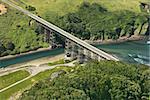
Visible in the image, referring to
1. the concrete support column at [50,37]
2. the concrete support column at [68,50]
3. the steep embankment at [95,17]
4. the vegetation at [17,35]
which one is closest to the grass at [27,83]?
the concrete support column at [68,50]

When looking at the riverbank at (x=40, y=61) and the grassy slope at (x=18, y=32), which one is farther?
the grassy slope at (x=18, y=32)

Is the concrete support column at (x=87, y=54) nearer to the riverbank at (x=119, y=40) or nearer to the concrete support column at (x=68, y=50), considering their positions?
the concrete support column at (x=68, y=50)

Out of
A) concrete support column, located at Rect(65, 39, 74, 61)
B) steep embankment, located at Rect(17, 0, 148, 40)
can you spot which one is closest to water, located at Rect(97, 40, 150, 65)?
steep embankment, located at Rect(17, 0, 148, 40)

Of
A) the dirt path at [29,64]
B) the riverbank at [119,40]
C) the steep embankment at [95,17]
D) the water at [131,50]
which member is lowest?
the dirt path at [29,64]

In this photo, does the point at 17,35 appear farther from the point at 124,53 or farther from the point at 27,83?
the point at 27,83

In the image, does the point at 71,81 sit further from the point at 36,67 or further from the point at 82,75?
the point at 36,67

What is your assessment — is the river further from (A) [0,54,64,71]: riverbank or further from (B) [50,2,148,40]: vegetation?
(B) [50,2,148,40]: vegetation

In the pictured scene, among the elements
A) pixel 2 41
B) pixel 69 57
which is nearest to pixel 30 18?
pixel 2 41
